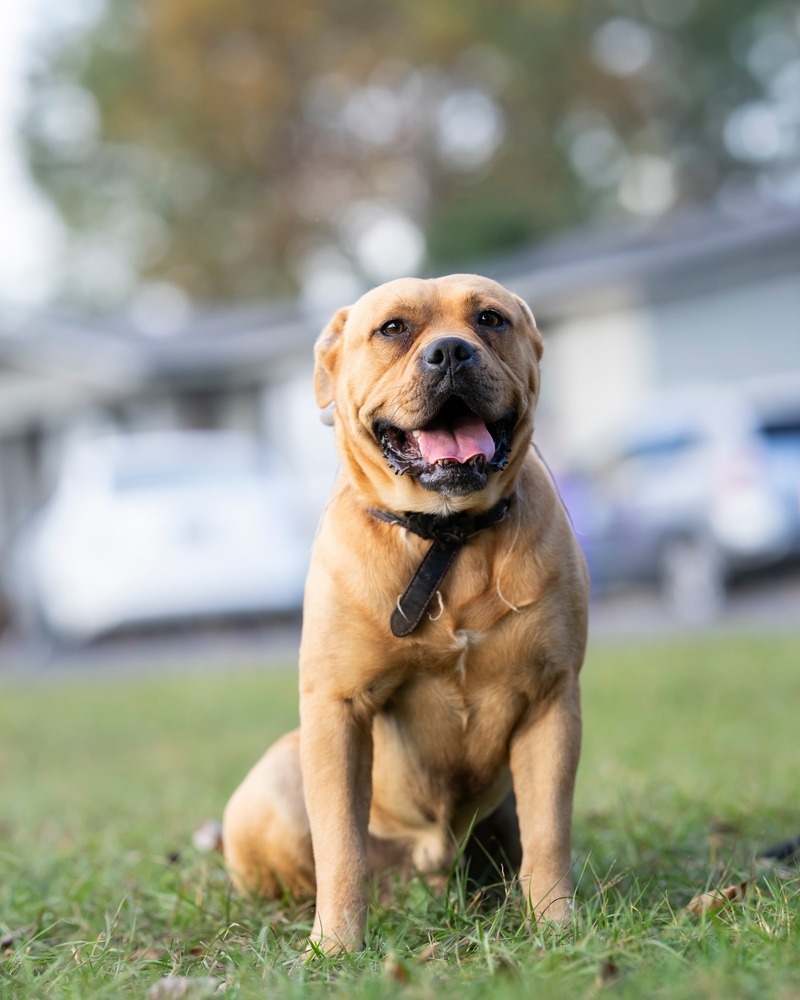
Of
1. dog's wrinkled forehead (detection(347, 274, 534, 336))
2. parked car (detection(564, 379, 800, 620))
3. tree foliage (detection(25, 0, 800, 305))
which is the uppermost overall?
tree foliage (detection(25, 0, 800, 305))

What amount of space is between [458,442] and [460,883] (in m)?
1.16

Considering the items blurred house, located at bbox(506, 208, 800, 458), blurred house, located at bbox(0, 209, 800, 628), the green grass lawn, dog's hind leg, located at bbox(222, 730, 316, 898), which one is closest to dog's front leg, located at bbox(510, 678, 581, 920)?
the green grass lawn

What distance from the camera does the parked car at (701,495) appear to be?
14.1 m

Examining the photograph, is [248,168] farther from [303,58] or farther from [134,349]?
[134,349]

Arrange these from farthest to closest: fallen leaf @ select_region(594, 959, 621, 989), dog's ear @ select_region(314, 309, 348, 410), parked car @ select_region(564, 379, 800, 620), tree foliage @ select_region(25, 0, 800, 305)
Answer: tree foliage @ select_region(25, 0, 800, 305), parked car @ select_region(564, 379, 800, 620), dog's ear @ select_region(314, 309, 348, 410), fallen leaf @ select_region(594, 959, 621, 989)

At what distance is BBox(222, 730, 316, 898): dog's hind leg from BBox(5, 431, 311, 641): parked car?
1156 cm

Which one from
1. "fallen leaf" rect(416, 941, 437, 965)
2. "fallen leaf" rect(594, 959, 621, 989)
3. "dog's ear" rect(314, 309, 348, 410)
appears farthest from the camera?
"dog's ear" rect(314, 309, 348, 410)

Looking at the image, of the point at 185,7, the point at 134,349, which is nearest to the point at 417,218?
the point at 185,7

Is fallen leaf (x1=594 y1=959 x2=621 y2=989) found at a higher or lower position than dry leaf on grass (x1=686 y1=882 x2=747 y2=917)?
higher

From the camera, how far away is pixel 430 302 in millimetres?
3559

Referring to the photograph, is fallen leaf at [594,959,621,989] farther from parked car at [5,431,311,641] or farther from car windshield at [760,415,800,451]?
parked car at [5,431,311,641]

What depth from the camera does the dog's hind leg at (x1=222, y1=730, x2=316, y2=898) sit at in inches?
147

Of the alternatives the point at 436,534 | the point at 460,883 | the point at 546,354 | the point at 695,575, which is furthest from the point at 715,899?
the point at 546,354

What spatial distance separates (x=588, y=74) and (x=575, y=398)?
14990mm
